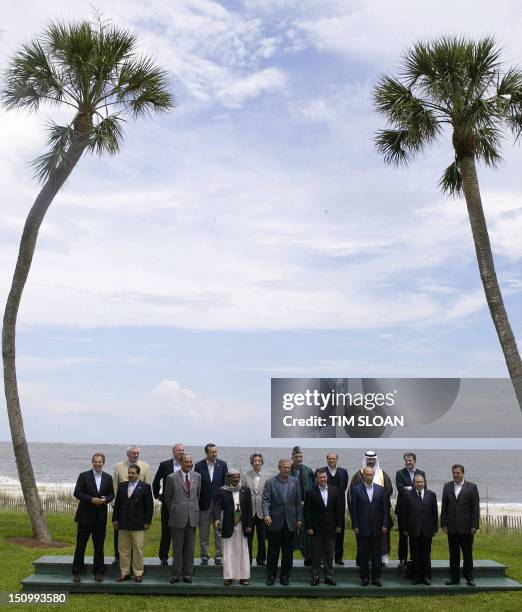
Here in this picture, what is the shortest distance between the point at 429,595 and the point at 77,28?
12865 millimetres

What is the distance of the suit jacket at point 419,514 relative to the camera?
10586 millimetres

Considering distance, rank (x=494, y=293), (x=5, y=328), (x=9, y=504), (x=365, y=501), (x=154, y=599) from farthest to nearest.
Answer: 1. (x=9, y=504)
2. (x=5, y=328)
3. (x=494, y=293)
4. (x=365, y=501)
5. (x=154, y=599)

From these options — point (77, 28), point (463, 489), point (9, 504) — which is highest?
point (77, 28)

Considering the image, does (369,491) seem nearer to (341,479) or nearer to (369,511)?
(369,511)

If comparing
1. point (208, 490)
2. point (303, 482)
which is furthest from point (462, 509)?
point (208, 490)

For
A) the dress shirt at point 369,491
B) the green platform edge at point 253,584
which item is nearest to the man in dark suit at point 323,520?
the green platform edge at point 253,584

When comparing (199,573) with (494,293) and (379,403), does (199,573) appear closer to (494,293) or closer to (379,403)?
(494,293)

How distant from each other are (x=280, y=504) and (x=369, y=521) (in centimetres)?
133

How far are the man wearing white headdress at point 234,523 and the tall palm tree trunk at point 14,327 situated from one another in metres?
6.26

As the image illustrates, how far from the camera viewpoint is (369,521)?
1062cm

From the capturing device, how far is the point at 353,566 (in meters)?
11.2

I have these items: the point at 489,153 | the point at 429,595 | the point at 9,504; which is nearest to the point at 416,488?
the point at 429,595

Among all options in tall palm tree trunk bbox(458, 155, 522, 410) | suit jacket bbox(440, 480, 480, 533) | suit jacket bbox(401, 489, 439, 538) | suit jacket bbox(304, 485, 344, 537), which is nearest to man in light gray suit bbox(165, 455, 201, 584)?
suit jacket bbox(304, 485, 344, 537)

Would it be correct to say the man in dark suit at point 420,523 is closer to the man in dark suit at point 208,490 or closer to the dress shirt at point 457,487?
the dress shirt at point 457,487
